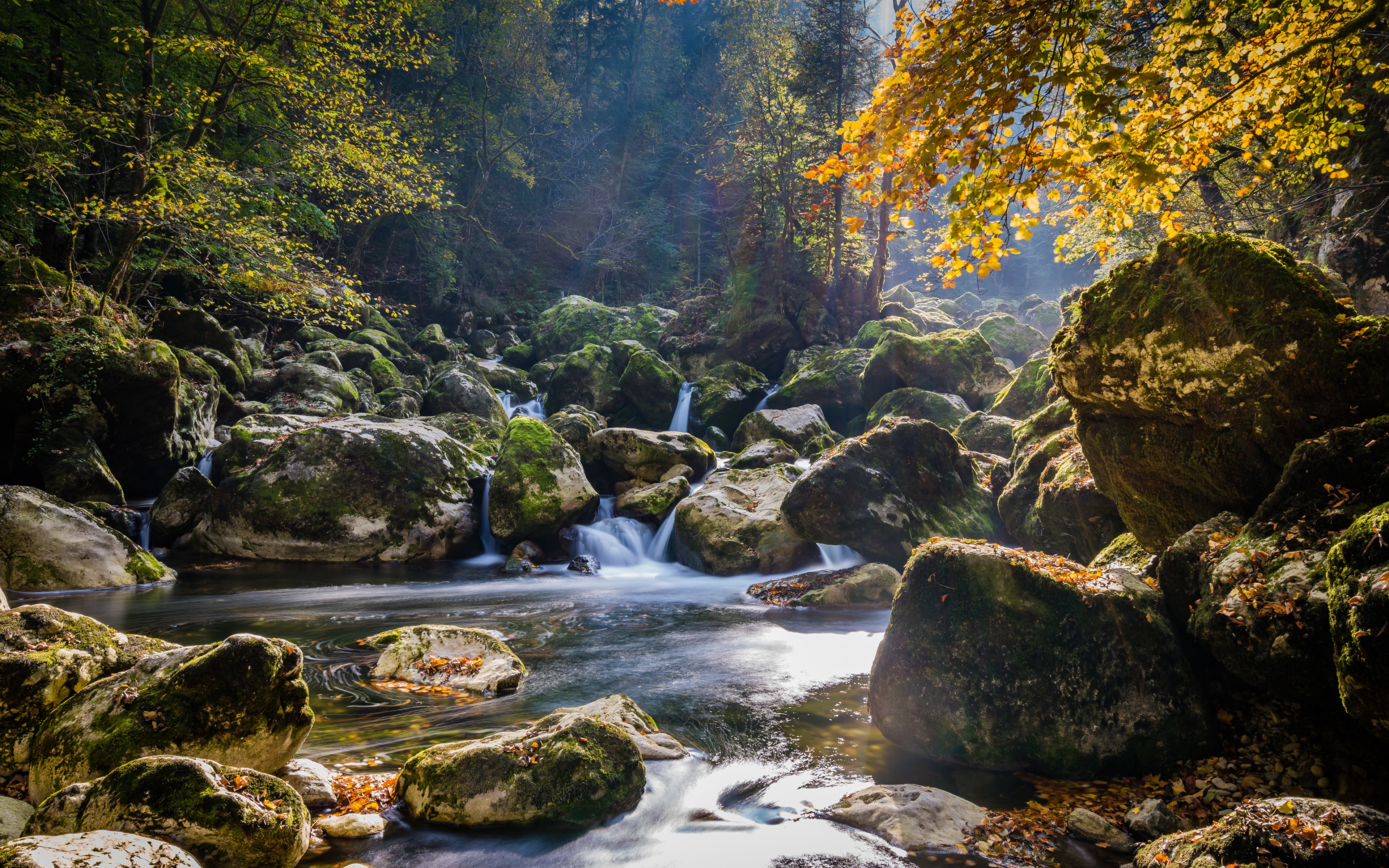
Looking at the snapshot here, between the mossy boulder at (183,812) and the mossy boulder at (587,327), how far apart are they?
82.4 feet

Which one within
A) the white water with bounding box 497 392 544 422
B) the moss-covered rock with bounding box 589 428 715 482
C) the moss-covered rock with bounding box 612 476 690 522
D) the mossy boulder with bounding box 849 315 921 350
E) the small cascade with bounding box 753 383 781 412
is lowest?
the moss-covered rock with bounding box 612 476 690 522

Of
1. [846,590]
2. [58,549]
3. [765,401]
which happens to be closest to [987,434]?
[846,590]

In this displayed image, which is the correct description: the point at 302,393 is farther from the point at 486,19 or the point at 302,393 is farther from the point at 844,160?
the point at 486,19

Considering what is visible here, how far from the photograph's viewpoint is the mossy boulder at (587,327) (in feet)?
95.8

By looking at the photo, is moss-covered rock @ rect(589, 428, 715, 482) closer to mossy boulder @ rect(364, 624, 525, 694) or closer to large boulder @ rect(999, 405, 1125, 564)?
large boulder @ rect(999, 405, 1125, 564)

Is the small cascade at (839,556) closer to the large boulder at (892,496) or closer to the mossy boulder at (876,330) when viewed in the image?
the large boulder at (892,496)

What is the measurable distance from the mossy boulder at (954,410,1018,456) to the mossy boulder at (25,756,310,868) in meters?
13.8

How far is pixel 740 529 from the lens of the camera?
12109 mm

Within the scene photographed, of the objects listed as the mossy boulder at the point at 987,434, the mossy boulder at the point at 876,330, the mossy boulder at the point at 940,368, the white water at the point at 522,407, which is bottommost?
the mossy boulder at the point at 987,434

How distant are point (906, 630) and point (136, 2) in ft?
60.7

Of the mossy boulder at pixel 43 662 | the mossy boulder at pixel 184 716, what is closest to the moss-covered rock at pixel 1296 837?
the mossy boulder at pixel 184 716

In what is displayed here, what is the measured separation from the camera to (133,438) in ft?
40.0

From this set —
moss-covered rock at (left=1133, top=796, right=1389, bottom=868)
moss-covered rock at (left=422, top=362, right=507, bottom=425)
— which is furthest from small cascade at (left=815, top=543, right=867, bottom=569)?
moss-covered rock at (left=422, top=362, right=507, bottom=425)

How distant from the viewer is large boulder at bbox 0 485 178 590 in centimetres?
848
